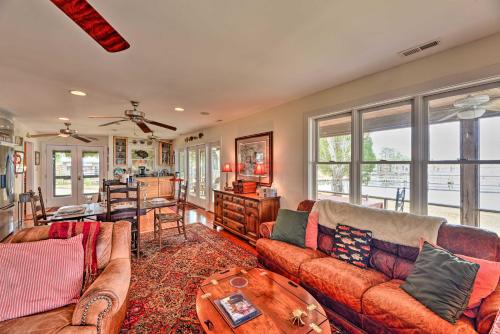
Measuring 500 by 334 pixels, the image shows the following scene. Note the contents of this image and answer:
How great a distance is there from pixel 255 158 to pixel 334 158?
5.74ft

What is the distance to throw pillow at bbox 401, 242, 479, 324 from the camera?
4.67 feet

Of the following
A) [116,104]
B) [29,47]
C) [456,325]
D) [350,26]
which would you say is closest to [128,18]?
[29,47]

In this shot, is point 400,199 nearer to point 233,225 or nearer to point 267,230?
point 267,230

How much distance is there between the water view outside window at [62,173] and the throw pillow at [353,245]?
8898 millimetres

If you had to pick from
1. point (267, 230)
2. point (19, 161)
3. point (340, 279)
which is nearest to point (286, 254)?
point (267, 230)

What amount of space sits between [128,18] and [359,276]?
2866 millimetres

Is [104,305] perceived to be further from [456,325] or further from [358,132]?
[358,132]

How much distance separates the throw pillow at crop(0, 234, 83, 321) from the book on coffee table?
43.3 inches

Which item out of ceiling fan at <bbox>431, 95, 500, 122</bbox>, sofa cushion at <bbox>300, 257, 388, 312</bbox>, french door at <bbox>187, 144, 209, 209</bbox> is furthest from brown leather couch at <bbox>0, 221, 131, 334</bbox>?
french door at <bbox>187, 144, 209, 209</bbox>

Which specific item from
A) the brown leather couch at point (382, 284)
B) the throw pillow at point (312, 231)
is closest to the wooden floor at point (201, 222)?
the throw pillow at point (312, 231)

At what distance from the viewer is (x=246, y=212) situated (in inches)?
154

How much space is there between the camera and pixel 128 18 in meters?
1.60

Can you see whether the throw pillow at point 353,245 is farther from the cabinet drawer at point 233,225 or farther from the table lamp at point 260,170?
the table lamp at point 260,170

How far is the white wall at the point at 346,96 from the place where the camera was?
6.51ft
